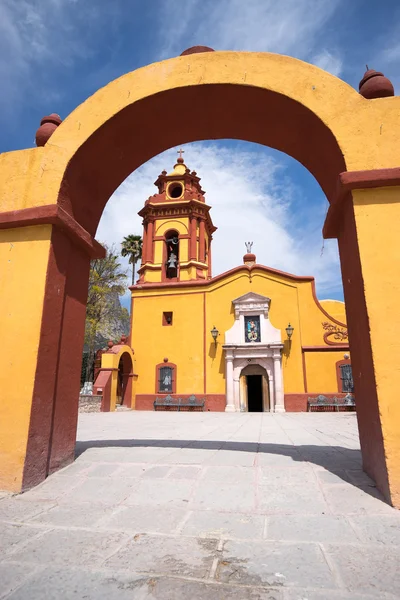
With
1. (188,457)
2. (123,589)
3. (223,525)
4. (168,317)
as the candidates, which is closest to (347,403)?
(168,317)

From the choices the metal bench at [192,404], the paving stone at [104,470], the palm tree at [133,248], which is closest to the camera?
the paving stone at [104,470]

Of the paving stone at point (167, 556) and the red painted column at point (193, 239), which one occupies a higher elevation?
the red painted column at point (193, 239)

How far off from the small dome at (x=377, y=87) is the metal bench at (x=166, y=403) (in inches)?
537

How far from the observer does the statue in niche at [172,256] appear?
1838cm

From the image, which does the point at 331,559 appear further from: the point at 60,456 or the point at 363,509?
the point at 60,456

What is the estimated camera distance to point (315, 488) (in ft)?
7.84

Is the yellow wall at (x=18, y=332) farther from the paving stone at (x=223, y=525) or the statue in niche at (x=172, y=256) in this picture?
the statue in niche at (x=172, y=256)

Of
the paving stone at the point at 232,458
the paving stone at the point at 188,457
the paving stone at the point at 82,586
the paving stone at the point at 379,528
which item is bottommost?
the paving stone at the point at 82,586

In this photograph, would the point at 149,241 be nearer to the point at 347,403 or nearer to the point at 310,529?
the point at 347,403

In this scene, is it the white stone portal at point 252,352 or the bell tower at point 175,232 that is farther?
the bell tower at point 175,232

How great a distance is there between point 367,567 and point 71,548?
134cm

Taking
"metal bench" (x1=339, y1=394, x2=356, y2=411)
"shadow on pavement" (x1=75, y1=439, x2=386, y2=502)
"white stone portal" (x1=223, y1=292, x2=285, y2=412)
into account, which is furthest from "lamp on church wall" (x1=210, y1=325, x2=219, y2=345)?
"shadow on pavement" (x1=75, y1=439, x2=386, y2=502)

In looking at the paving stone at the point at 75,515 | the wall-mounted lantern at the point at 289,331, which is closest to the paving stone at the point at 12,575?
the paving stone at the point at 75,515

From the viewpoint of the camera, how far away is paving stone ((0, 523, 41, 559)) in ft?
5.35
